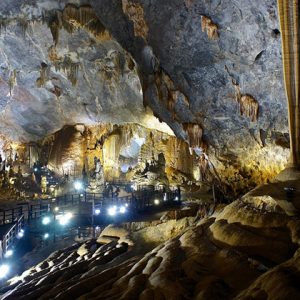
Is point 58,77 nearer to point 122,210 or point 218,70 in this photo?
point 122,210

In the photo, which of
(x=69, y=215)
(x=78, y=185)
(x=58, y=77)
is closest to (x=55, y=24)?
(x=58, y=77)

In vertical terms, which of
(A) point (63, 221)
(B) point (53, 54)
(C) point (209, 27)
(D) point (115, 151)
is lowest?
(A) point (63, 221)

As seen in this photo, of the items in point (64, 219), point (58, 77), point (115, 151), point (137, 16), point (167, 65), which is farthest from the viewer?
point (115, 151)

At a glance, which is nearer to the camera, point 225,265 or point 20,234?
point 225,265

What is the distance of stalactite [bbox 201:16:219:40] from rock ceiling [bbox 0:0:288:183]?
32mm

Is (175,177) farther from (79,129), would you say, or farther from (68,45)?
(68,45)

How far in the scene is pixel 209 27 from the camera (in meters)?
10.8

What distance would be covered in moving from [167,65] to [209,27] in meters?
3.04

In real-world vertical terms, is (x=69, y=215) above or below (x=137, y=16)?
below

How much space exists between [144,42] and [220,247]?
10.0 metres

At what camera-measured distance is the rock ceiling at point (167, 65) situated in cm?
1072

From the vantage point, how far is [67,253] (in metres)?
12.0

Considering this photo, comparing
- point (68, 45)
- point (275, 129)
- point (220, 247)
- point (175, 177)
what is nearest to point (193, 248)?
point (220, 247)

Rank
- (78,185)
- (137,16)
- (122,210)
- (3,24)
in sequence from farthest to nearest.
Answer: (78,185) < (122,210) < (3,24) < (137,16)
